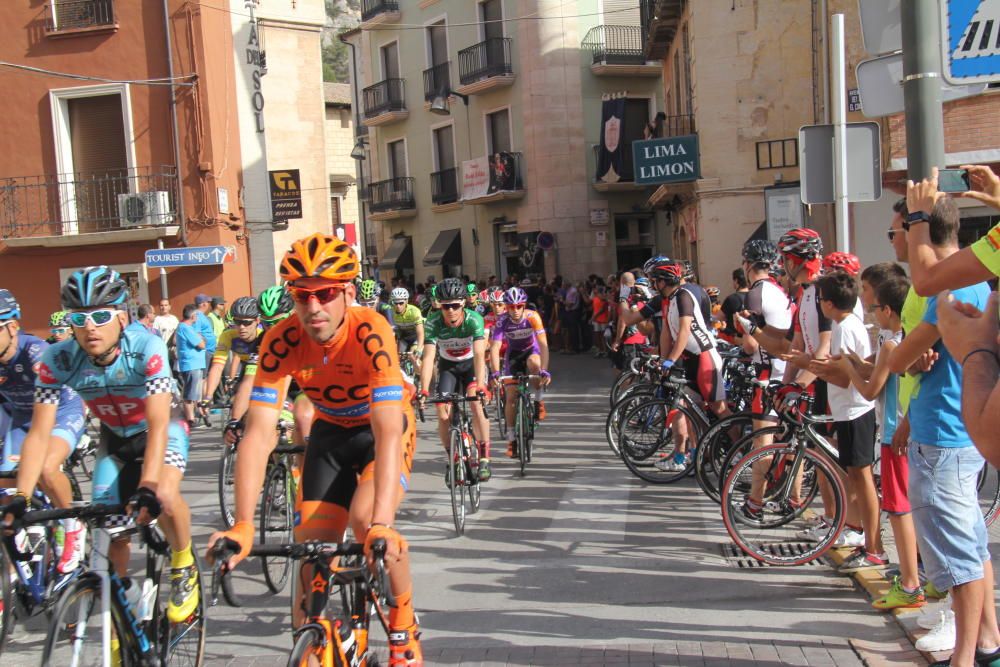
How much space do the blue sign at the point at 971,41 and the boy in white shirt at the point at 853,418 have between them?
197cm

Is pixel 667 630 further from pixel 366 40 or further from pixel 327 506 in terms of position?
pixel 366 40

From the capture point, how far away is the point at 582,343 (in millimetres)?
27672

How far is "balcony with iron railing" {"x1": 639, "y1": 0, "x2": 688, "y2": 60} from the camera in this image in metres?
24.6

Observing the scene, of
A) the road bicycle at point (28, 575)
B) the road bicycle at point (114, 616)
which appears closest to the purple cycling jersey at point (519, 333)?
the road bicycle at point (28, 575)

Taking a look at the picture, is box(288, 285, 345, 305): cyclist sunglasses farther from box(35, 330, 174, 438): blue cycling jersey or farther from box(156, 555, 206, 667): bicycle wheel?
box(156, 555, 206, 667): bicycle wheel

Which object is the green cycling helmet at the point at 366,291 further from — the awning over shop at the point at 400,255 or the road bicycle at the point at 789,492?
the awning over shop at the point at 400,255

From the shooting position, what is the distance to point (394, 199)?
135 ft


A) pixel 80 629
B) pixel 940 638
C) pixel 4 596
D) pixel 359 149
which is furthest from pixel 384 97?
pixel 80 629

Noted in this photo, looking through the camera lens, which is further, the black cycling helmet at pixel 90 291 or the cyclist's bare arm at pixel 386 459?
the black cycling helmet at pixel 90 291

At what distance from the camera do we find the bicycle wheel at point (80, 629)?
3.62 m

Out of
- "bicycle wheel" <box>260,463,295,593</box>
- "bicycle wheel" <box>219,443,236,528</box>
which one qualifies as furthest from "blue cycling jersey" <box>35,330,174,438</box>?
"bicycle wheel" <box>219,443,236,528</box>

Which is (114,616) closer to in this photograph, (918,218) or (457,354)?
(918,218)

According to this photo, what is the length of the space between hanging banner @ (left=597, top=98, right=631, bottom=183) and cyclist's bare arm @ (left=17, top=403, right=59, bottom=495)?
2890cm

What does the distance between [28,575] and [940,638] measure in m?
5.03
